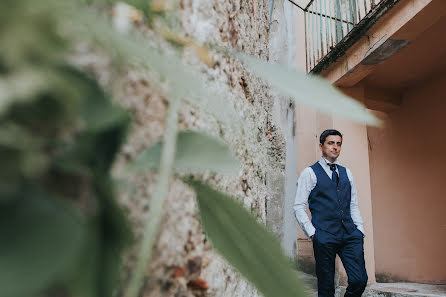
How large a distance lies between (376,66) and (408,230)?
5.39ft

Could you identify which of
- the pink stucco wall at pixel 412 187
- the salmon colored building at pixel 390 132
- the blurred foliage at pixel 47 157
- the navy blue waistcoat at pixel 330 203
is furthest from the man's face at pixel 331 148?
the blurred foliage at pixel 47 157

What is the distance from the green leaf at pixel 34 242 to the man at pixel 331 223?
258 centimetres

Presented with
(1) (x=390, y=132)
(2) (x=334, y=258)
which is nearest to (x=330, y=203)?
(2) (x=334, y=258)

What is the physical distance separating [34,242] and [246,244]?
5.8 inches

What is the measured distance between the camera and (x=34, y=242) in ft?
0.33

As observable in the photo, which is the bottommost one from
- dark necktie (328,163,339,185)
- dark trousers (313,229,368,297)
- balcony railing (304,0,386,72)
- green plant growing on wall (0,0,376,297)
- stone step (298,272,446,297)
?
stone step (298,272,446,297)

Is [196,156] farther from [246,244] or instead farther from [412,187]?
[412,187]

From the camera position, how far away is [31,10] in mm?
110

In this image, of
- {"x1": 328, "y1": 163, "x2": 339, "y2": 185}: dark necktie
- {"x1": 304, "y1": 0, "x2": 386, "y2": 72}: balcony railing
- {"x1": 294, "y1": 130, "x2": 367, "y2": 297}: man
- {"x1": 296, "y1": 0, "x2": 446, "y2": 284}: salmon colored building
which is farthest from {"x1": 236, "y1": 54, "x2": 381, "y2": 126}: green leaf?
{"x1": 304, "y1": 0, "x2": 386, "y2": 72}: balcony railing

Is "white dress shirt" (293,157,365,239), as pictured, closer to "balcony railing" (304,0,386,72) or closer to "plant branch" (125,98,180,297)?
"balcony railing" (304,0,386,72)

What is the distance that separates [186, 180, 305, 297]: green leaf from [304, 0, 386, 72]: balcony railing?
3.07 meters

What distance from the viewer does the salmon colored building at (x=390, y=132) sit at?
3.04m

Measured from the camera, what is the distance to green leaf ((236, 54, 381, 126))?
0.46ft

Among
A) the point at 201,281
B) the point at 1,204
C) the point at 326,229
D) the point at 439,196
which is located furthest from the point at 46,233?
the point at 439,196
